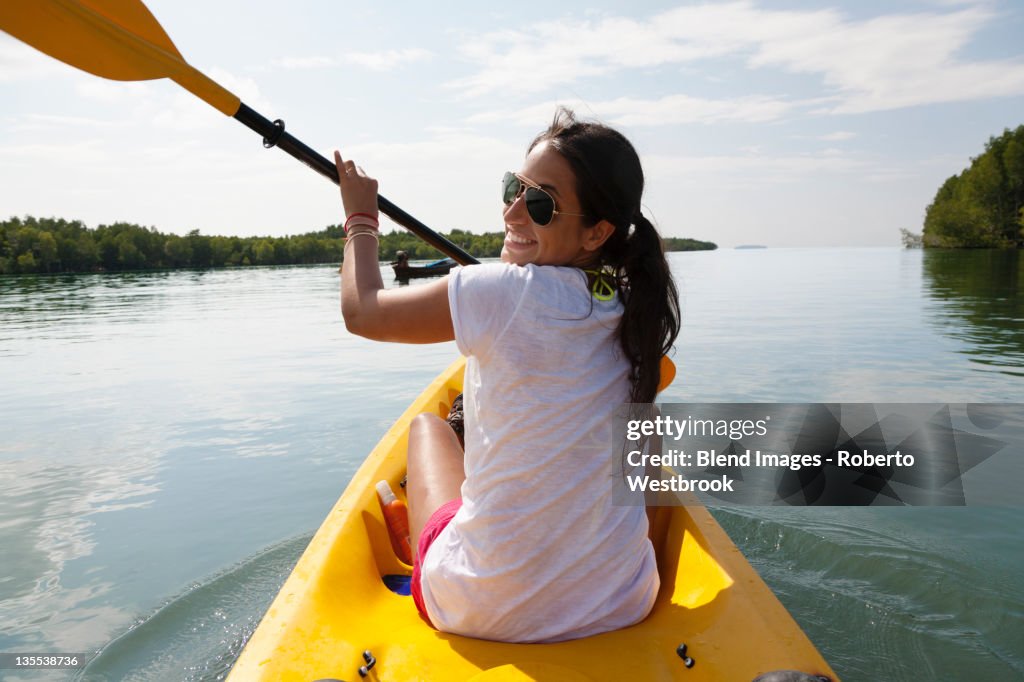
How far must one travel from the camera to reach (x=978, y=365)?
851 centimetres

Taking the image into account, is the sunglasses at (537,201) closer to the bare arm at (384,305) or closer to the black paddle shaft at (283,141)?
the bare arm at (384,305)

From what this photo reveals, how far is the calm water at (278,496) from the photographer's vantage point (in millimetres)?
3162

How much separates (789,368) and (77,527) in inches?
299

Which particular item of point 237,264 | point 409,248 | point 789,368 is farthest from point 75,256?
point 789,368

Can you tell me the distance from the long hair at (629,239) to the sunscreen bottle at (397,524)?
1490 mm

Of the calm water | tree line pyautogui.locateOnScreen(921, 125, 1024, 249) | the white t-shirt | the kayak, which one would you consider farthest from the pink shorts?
tree line pyautogui.locateOnScreen(921, 125, 1024, 249)

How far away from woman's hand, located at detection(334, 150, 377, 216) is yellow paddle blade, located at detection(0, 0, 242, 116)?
92cm

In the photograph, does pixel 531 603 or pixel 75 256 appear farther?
pixel 75 256

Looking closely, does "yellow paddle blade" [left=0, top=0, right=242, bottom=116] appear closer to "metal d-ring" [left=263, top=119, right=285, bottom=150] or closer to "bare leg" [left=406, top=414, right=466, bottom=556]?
"metal d-ring" [left=263, top=119, right=285, bottom=150]

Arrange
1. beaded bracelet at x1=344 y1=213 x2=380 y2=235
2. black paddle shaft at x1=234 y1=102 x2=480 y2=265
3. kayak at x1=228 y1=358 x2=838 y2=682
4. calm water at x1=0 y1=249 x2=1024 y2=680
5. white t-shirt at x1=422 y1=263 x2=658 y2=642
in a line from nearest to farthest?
white t-shirt at x1=422 y1=263 x2=658 y2=642, kayak at x1=228 y1=358 x2=838 y2=682, beaded bracelet at x1=344 y1=213 x2=380 y2=235, black paddle shaft at x1=234 y1=102 x2=480 y2=265, calm water at x1=0 y1=249 x2=1024 y2=680

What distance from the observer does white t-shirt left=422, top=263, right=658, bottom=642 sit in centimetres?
150

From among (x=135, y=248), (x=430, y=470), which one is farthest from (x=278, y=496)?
(x=135, y=248)

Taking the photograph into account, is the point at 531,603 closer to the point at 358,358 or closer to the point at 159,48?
the point at 159,48

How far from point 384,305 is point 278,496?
3891 mm
